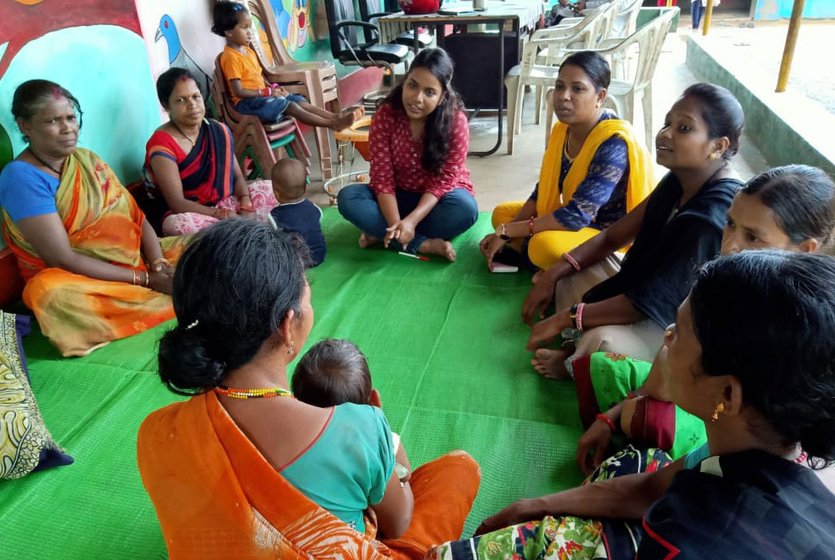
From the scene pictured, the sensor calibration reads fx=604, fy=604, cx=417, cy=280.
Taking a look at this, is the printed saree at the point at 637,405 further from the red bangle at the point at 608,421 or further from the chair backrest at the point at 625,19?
the chair backrest at the point at 625,19

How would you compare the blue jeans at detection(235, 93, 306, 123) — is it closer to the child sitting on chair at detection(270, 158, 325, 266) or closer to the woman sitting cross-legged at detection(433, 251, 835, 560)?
the child sitting on chair at detection(270, 158, 325, 266)

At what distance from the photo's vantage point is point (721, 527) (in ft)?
2.45

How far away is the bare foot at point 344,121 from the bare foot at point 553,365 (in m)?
2.32

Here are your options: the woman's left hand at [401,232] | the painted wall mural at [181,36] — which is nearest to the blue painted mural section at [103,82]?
the painted wall mural at [181,36]

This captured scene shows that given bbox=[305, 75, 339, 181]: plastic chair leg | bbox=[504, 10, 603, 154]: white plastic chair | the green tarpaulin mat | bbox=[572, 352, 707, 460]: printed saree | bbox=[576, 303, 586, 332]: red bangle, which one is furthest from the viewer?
bbox=[504, 10, 603, 154]: white plastic chair

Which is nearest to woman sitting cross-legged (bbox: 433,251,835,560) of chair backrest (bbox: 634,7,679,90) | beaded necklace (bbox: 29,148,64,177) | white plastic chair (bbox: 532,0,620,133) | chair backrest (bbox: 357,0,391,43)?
beaded necklace (bbox: 29,148,64,177)

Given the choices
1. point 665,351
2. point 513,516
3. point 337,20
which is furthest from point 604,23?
point 513,516

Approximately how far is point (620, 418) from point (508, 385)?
1.59ft

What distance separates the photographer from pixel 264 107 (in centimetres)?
368

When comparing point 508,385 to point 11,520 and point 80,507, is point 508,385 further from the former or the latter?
point 11,520

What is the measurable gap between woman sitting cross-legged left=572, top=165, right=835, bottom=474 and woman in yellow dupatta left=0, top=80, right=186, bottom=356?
1757 millimetres

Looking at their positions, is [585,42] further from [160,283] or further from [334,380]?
[334,380]

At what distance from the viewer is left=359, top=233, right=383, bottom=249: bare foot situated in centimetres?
303

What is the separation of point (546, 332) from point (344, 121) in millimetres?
2291
